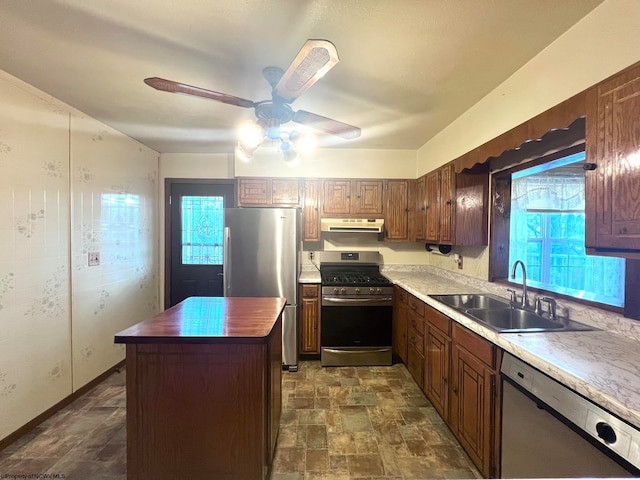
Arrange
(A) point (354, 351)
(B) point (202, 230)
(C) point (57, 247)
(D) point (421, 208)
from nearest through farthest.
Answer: (C) point (57, 247) < (A) point (354, 351) < (D) point (421, 208) < (B) point (202, 230)

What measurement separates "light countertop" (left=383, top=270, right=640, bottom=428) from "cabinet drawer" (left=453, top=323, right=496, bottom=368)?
58 mm

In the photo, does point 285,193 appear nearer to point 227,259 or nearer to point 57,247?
point 227,259

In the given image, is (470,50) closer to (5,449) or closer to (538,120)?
(538,120)

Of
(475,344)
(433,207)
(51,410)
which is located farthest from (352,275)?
(51,410)

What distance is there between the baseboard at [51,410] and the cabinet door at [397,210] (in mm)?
3351

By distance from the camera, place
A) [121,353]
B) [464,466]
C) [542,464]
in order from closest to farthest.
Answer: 1. [542,464]
2. [464,466]
3. [121,353]

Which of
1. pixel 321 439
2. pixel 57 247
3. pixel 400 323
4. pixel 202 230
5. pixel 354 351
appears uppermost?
pixel 202 230

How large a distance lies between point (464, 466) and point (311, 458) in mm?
959

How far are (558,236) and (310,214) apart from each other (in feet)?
7.70

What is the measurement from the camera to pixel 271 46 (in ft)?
5.27

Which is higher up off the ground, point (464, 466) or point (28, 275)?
point (28, 275)

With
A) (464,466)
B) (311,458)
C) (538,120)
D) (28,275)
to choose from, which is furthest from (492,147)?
(28,275)

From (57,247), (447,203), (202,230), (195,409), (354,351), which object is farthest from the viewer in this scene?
(202,230)

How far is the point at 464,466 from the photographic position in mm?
1738
